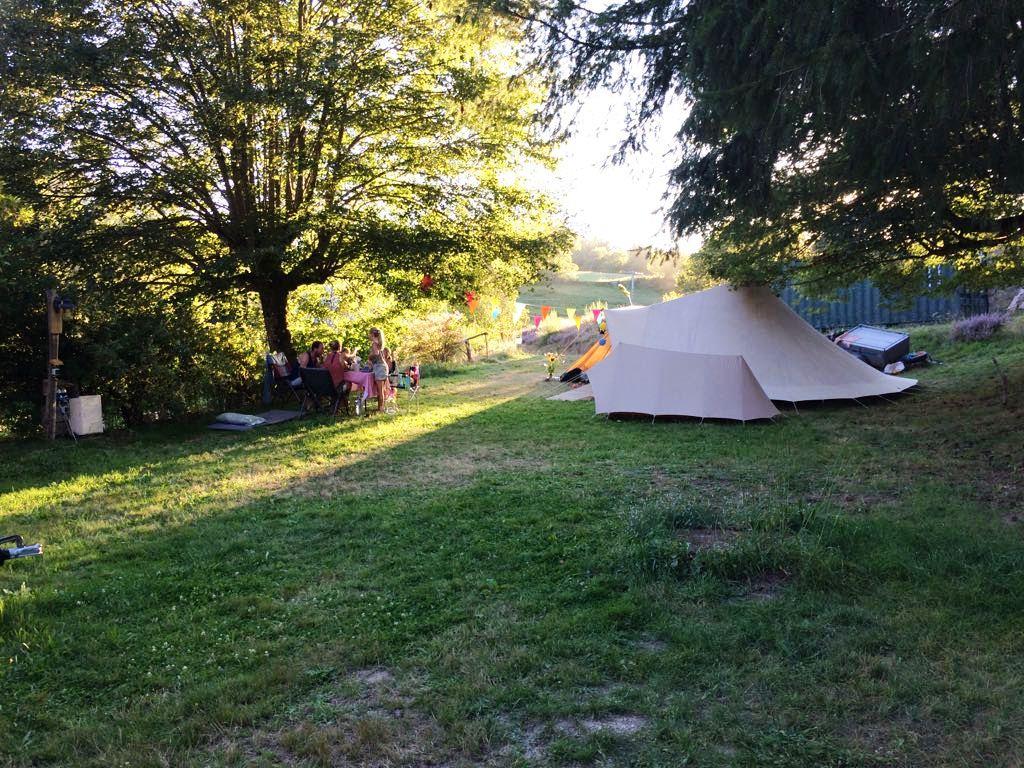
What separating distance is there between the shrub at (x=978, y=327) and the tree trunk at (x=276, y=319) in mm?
12594

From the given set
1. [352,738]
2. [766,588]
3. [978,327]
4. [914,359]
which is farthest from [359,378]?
[978,327]

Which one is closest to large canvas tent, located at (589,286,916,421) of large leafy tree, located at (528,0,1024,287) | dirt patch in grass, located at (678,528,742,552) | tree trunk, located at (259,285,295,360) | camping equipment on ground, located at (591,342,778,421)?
camping equipment on ground, located at (591,342,778,421)

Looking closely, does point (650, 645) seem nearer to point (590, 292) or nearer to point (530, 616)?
point (530, 616)

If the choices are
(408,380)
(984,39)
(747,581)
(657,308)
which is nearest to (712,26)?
(984,39)

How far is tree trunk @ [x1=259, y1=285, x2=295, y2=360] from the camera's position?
37.6 feet

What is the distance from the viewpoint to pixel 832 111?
15.5 feet

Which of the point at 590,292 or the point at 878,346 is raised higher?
the point at 590,292

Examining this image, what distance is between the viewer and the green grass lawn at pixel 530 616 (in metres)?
2.50

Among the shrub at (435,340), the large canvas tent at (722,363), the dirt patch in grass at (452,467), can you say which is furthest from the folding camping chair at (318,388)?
the shrub at (435,340)

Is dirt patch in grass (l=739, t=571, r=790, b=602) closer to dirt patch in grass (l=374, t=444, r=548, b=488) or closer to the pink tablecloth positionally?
dirt patch in grass (l=374, t=444, r=548, b=488)

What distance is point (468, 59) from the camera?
9.97 metres

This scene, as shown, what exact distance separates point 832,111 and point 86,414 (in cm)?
886

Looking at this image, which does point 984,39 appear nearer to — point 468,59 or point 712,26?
point 712,26

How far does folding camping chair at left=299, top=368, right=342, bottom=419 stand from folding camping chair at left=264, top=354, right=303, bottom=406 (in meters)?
0.20
